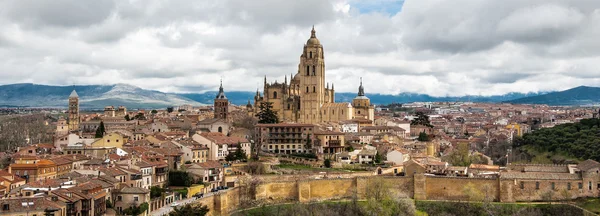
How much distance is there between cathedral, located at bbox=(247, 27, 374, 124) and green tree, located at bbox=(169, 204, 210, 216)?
1457 inches

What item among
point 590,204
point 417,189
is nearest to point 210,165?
point 417,189

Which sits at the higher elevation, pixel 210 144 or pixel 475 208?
pixel 210 144

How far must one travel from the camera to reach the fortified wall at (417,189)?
3688 cm

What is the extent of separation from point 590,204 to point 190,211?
20890 mm

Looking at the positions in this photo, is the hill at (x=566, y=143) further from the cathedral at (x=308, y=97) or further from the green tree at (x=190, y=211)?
the green tree at (x=190, y=211)

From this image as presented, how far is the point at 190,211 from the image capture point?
95.2 feet

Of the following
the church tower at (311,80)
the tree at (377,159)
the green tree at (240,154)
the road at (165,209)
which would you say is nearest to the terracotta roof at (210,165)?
the green tree at (240,154)

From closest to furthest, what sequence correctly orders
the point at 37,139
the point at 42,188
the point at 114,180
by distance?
the point at 42,188 → the point at 114,180 → the point at 37,139

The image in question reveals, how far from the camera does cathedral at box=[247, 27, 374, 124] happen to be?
68438 millimetres

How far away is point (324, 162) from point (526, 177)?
14277 mm

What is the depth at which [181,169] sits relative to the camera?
3884 centimetres

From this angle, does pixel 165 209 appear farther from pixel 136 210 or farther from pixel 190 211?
pixel 190 211

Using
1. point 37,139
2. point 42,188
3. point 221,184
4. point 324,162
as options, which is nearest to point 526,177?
point 324,162

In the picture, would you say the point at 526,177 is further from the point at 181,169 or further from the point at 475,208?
the point at 181,169
